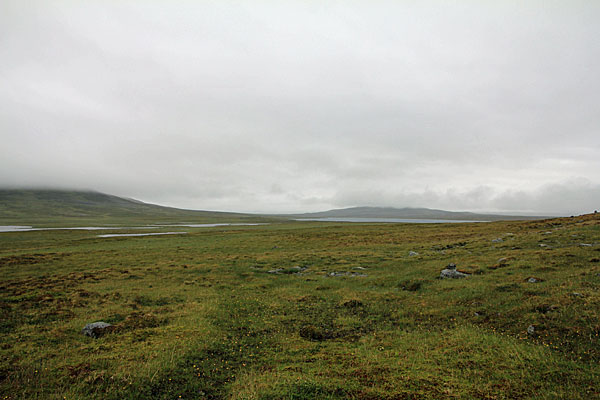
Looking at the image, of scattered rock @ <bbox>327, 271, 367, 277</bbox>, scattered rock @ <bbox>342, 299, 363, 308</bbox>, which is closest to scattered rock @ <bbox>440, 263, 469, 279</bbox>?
scattered rock @ <bbox>327, 271, 367, 277</bbox>

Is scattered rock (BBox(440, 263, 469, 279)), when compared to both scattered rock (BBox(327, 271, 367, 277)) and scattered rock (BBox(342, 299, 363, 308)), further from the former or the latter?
scattered rock (BBox(342, 299, 363, 308))

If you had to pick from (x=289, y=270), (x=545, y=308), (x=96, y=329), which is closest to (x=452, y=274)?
(x=545, y=308)

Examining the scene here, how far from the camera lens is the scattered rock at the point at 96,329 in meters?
13.7

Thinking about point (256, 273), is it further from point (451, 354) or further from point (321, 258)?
point (451, 354)

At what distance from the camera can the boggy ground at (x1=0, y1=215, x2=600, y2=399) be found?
8.78 metres

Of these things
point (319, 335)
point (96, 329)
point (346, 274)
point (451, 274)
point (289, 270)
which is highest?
point (451, 274)

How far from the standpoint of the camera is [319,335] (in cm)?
1380

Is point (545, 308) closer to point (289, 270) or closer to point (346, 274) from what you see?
point (346, 274)

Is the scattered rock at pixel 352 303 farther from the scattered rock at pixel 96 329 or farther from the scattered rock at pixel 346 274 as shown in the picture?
the scattered rock at pixel 96 329

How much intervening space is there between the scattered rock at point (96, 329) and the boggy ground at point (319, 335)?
0.44m

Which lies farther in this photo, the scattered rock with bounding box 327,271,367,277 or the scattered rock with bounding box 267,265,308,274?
the scattered rock with bounding box 267,265,308,274

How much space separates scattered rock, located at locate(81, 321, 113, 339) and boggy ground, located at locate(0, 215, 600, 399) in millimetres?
439

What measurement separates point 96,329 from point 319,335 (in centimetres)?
1156

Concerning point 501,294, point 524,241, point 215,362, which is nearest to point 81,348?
point 215,362
